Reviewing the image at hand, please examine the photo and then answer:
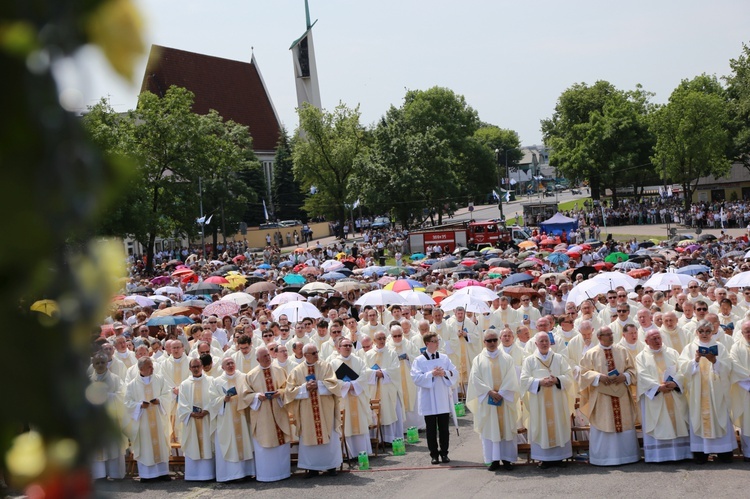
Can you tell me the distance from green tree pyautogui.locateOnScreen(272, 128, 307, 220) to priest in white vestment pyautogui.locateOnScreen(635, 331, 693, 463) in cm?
7309

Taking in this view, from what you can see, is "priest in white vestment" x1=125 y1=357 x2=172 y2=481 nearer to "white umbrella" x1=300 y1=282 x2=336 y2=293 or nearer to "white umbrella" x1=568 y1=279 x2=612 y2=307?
"white umbrella" x1=568 y1=279 x2=612 y2=307

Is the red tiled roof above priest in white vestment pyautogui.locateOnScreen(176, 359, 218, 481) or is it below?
above

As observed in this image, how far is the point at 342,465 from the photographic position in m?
12.9

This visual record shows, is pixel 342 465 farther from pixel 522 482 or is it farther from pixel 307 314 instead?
pixel 307 314

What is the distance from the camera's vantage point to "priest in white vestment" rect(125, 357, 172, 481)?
12.8 m

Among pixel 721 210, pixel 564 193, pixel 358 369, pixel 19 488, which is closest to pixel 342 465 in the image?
pixel 358 369

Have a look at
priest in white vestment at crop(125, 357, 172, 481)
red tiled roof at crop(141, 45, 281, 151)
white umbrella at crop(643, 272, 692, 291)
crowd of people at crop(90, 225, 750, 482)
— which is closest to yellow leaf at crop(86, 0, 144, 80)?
crowd of people at crop(90, 225, 750, 482)

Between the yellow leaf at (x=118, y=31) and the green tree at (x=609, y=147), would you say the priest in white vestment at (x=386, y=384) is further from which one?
the green tree at (x=609, y=147)

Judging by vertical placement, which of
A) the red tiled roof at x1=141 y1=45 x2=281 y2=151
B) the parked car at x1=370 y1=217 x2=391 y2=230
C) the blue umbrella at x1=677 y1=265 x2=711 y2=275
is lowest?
the blue umbrella at x1=677 y1=265 x2=711 y2=275

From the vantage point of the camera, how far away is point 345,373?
12.7 meters

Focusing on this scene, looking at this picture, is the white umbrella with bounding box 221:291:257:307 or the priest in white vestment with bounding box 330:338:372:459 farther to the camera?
the white umbrella with bounding box 221:291:257:307

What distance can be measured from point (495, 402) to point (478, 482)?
1.21 m

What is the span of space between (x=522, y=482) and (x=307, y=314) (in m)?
7.55

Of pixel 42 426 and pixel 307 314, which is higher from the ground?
pixel 42 426
